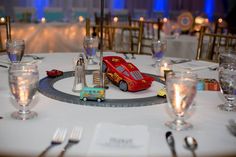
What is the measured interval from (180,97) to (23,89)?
44 centimetres

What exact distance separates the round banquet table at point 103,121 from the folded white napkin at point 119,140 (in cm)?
2

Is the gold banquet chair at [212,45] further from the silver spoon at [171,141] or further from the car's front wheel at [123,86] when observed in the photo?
the silver spoon at [171,141]

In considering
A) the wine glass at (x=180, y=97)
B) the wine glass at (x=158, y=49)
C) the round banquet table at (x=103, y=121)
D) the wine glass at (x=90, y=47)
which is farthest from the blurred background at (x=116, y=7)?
the wine glass at (x=180, y=97)

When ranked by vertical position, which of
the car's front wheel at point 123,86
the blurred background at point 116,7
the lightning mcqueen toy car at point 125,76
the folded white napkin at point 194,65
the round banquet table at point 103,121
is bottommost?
the round banquet table at point 103,121

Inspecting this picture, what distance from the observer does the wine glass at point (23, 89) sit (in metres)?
0.98

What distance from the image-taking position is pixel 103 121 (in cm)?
100

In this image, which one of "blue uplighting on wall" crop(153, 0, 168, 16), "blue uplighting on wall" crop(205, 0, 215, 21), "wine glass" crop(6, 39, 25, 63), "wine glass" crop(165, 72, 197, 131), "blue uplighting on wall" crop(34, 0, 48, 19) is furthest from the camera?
"blue uplighting on wall" crop(205, 0, 215, 21)

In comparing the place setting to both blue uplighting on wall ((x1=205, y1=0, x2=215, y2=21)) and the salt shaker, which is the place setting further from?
blue uplighting on wall ((x1=205, y1=0, x2=215, y2=21))

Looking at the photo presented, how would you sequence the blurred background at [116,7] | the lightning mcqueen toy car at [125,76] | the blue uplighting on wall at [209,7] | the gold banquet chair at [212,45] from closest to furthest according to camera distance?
1. the lightning mcqueen toy car at [125,76]
2. the gold banquet chair at [212,45]
3. the blurred background at [116,7]
4. the blue uplighting on wall at [209,7]

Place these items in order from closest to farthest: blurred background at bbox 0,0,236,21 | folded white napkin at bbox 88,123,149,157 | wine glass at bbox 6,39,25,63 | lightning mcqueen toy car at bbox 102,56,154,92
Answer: folded white napkin at bbox 88,123,149,157
lightning mcqueen toy car at bbox 102,56,154,92
wine glass at bbox 6,39,25,63
blurred background at bbox 0,0,236,21

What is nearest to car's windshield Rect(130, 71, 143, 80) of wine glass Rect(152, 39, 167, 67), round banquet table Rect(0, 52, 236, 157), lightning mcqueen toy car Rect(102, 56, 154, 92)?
lightning mcqueen toy car Rect(102, 56, 154, 92)

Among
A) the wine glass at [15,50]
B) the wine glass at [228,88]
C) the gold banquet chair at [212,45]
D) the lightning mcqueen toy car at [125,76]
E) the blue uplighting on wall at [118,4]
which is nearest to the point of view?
the wine glass at [228,88]

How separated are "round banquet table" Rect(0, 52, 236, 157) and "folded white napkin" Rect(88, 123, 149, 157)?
0.05ft

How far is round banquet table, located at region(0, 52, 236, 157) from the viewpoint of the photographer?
2.71ft
